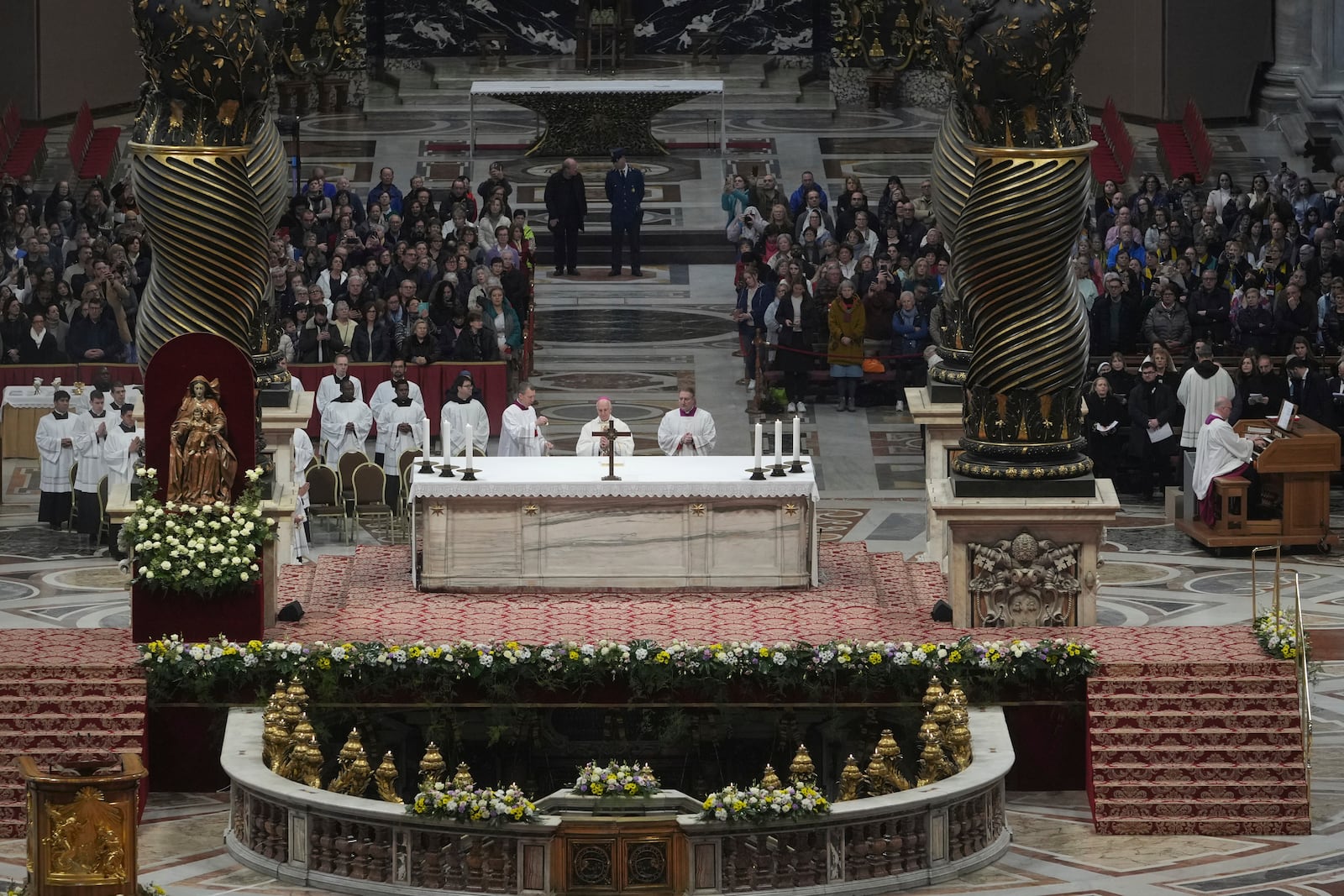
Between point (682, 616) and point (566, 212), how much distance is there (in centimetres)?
1648

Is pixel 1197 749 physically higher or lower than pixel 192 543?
lower

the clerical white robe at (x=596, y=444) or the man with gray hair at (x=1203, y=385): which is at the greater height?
the man with gray hair at (x=1203, y=385)

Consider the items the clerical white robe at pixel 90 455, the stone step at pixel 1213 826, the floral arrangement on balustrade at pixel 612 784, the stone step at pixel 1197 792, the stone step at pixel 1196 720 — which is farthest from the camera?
the clerical white robe at pixel 90 455

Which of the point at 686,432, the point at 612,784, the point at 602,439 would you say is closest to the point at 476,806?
the point at 612,784

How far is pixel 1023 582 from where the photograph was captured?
20.3 metres

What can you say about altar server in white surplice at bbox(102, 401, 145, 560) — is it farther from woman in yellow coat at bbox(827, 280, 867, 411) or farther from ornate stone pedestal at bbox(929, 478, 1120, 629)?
ornate stone pedestal at bbox(929, 478, 1120, 629)

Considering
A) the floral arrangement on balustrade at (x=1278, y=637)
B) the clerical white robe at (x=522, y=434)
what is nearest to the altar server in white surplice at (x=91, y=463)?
the clerical white robe at (x=522, y=434)

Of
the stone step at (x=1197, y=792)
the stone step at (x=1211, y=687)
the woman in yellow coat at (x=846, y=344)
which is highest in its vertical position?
the woman in yellow coat at (x=846, y=344)

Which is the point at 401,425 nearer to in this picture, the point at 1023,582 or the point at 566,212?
the point at 1023,582

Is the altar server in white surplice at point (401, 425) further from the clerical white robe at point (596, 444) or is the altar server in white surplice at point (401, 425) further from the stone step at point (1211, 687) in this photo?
the stone step at point (1211, 687)

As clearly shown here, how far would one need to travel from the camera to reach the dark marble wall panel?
161 feet

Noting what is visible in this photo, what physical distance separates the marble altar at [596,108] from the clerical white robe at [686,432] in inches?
651

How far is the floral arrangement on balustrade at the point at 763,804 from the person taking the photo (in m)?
16.6

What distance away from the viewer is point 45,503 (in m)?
26.8
